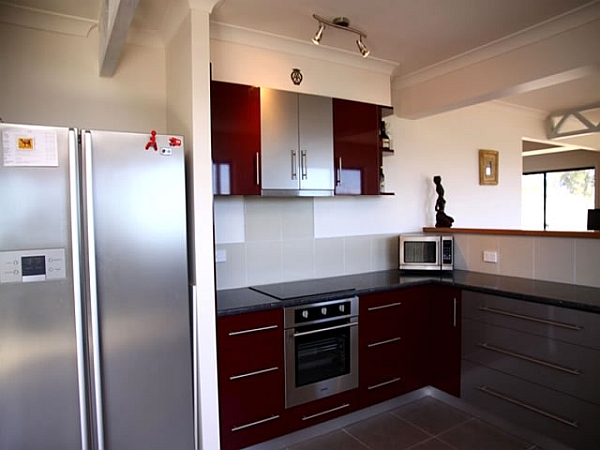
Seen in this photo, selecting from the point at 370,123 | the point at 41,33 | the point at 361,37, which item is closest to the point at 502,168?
the point at 370,123

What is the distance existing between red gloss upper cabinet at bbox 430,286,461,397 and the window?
528 centimetres

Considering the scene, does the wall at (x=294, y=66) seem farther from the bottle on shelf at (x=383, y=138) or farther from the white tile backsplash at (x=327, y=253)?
the white tile backsplash at (x=327, y=253)

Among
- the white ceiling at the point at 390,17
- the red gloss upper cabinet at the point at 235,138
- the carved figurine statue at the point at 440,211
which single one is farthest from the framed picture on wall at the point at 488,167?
the red gloss upper cabinet at the point at 235,138

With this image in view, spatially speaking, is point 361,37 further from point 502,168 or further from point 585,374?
point 502,168

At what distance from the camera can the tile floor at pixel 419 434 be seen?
2428 mm

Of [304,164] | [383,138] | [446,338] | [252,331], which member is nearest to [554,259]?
[446,338]

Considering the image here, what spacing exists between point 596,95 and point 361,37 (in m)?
3.20

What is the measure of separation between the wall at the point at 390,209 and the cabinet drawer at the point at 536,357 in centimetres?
107

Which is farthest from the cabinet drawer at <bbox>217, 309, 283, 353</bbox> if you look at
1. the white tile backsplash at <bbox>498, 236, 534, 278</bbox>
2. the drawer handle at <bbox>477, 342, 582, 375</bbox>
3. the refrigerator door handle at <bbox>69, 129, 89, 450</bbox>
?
the white tile backsplash at <bbox>498, 236, 534, 278</bbox>

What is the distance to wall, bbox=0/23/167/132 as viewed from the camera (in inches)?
87.0

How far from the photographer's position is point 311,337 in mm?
2479

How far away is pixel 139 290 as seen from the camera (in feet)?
6.37

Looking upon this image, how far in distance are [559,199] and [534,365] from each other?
19.8 feet

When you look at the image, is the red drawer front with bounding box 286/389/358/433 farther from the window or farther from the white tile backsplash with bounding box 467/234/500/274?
the window
